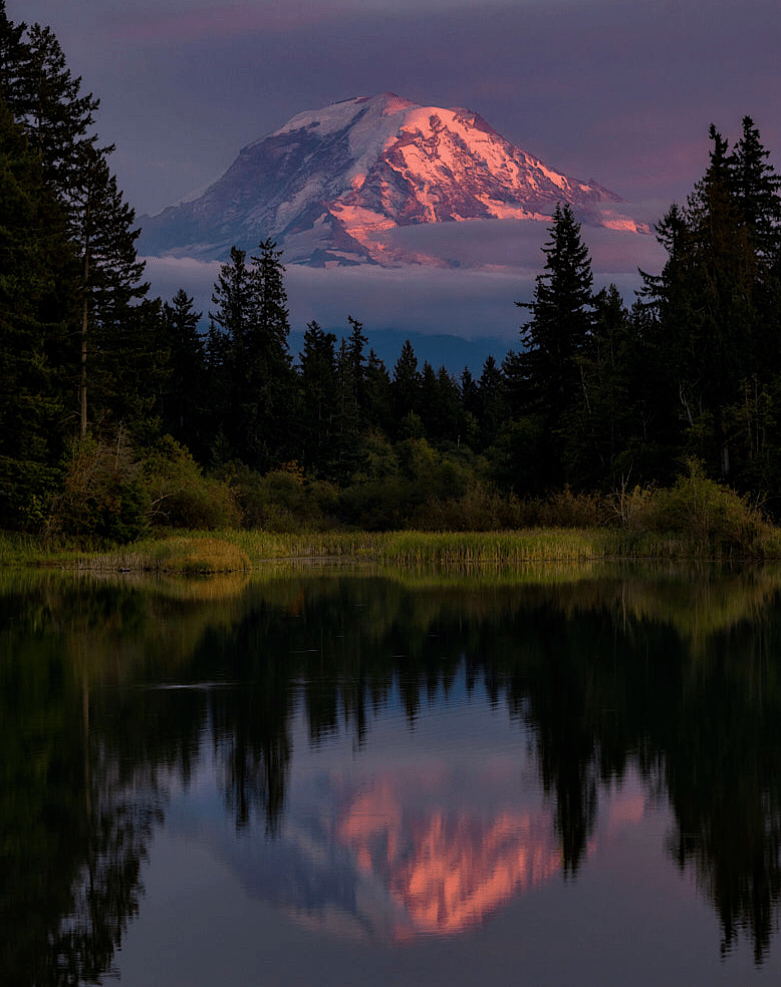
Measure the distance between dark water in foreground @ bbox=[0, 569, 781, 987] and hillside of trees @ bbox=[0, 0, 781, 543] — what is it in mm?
31435

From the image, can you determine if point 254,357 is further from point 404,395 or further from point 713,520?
point 713,520

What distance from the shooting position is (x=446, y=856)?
36.4 ft

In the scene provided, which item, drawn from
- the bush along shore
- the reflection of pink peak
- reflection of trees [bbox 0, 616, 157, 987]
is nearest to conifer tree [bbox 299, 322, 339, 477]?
the bush along shore

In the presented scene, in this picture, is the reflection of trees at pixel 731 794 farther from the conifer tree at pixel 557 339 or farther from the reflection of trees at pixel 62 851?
the conifer tree at pixel 557 339

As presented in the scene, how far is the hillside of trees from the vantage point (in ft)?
186

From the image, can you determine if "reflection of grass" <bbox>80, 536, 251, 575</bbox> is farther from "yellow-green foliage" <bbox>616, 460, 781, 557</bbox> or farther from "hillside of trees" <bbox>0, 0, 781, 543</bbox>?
"yellow-green foliage" <bbox>616, 460, 781, 557</bbox>

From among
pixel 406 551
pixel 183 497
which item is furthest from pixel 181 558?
pixel 183 497

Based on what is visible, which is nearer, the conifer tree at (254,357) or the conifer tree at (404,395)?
the conifer tree at (254,357)

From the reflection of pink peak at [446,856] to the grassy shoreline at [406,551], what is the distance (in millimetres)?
41105

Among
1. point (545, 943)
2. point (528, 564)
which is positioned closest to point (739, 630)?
point (545, 943)

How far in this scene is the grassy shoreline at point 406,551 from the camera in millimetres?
53719

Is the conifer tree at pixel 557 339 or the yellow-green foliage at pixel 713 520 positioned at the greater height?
the conifer tree at pixel 557 339

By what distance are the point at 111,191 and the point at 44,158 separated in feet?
15.4

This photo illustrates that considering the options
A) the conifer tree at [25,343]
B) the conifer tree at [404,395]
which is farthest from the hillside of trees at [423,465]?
the conifer tree at [404,395]
